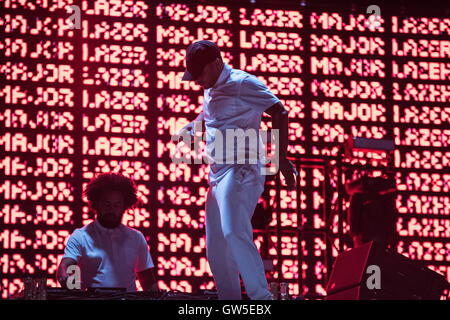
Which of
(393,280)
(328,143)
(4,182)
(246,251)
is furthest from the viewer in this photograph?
(328,143)

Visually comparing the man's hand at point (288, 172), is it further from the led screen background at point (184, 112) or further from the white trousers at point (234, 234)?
the led screen background at point (184, 112)

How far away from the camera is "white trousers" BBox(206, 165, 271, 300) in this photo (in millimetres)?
3223

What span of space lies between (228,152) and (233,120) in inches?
5.4

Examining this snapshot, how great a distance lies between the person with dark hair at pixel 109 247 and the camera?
4324mm

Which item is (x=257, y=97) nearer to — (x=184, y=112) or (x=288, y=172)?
(x=288, y=172)

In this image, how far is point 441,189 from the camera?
7.48 meters

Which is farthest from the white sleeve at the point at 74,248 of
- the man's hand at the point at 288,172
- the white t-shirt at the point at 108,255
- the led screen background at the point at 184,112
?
the led screen background at the point at 184,112

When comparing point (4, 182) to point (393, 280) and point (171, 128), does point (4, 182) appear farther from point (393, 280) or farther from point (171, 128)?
point (393, 280)

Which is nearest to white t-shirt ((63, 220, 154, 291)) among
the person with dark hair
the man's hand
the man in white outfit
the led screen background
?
the person with dark hair

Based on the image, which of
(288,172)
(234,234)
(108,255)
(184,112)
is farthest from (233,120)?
(184,112)

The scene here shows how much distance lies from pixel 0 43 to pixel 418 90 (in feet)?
12.1

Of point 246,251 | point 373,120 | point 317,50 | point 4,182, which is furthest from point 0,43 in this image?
point 246,251

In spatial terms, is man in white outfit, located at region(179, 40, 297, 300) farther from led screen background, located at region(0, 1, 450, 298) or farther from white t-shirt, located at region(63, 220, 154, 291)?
led screen background, located at region(0, 1, 450, 298)

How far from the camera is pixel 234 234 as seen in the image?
322cm
